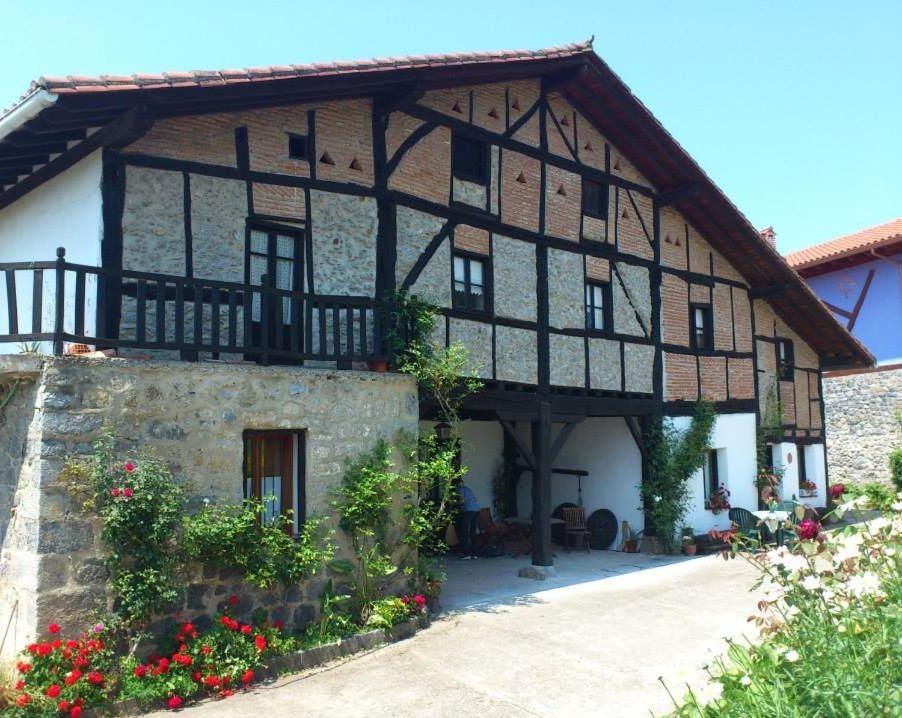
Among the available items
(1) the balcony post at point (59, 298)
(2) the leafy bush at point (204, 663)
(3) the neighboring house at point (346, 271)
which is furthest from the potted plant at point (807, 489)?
(1) the balcony post at point (59, 298)

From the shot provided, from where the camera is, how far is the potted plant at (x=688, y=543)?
44.2 ft

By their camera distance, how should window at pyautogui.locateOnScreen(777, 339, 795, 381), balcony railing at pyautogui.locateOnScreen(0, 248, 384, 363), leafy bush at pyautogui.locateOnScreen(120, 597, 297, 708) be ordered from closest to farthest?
leafy bush at pyautogui.locateOnScreen(120, 597, 297, 708) < balcony railing at pyautogui.locateOnScreen(0, 248, 384, 363) < window at pyautogui.locateOnScreen(777, 339, 795, 381)

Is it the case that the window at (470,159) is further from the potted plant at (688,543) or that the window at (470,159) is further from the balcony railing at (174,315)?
the potted plant at (688,543)

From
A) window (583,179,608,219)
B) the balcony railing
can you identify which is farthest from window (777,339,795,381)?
the balcony railing

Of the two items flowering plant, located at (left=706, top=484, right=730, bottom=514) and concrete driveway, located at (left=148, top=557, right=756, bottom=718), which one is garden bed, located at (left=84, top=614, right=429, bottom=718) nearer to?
concrete driveway, located at (left=148, top=557, right=756, bottom=718)

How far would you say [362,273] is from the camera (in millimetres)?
9500

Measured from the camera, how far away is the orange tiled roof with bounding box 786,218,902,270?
20.7m

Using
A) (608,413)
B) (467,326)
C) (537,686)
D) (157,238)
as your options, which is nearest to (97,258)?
(157,238)

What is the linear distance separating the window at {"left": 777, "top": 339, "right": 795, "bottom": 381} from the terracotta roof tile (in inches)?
372

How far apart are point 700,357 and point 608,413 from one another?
2.96 metres

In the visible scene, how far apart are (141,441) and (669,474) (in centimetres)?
930

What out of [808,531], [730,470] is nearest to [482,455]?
[730,470]

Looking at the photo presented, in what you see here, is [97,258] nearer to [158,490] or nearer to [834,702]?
[158,490]

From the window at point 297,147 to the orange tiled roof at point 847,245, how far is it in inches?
619
